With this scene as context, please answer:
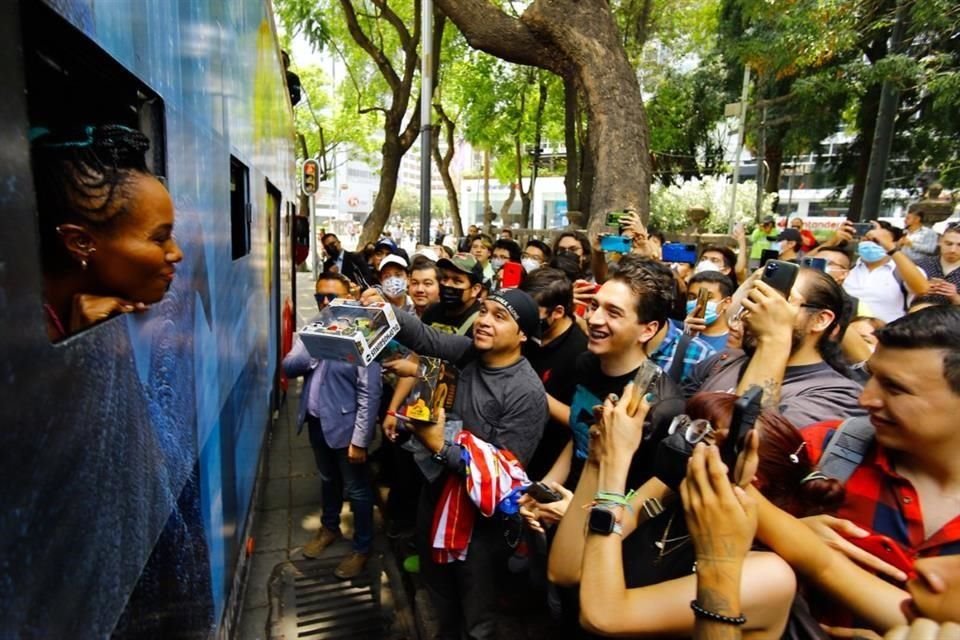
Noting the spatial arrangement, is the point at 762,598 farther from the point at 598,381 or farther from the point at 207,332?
the point at 207,332

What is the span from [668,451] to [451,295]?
7.85 feet

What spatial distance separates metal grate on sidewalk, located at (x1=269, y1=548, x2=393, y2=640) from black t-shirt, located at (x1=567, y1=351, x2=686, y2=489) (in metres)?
1.51

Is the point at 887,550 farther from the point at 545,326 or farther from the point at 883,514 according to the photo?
the point at 545,326

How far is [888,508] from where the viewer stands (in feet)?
5.33

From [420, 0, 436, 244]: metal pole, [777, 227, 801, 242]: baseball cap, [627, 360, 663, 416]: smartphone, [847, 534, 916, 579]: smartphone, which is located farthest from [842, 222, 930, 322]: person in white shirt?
[420, 0, 436, 244]: metal pole

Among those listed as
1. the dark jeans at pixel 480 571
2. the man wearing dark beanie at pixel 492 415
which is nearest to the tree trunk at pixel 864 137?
the man wearing dark beanie at pixel 492 415

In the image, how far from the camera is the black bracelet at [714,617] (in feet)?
4.24

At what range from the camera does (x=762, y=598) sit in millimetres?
1355

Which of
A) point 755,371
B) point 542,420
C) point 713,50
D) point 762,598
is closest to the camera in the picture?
point 762,598

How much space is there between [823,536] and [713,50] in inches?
876

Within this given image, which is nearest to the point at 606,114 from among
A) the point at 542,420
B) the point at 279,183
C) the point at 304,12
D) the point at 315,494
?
the point at 279,183

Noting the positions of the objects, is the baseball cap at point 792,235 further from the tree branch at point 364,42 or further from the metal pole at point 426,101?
the tree branch at point 364,42

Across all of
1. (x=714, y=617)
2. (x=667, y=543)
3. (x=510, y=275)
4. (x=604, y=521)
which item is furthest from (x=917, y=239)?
(x=714, y=617)

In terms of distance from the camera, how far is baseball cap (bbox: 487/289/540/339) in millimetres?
2701
